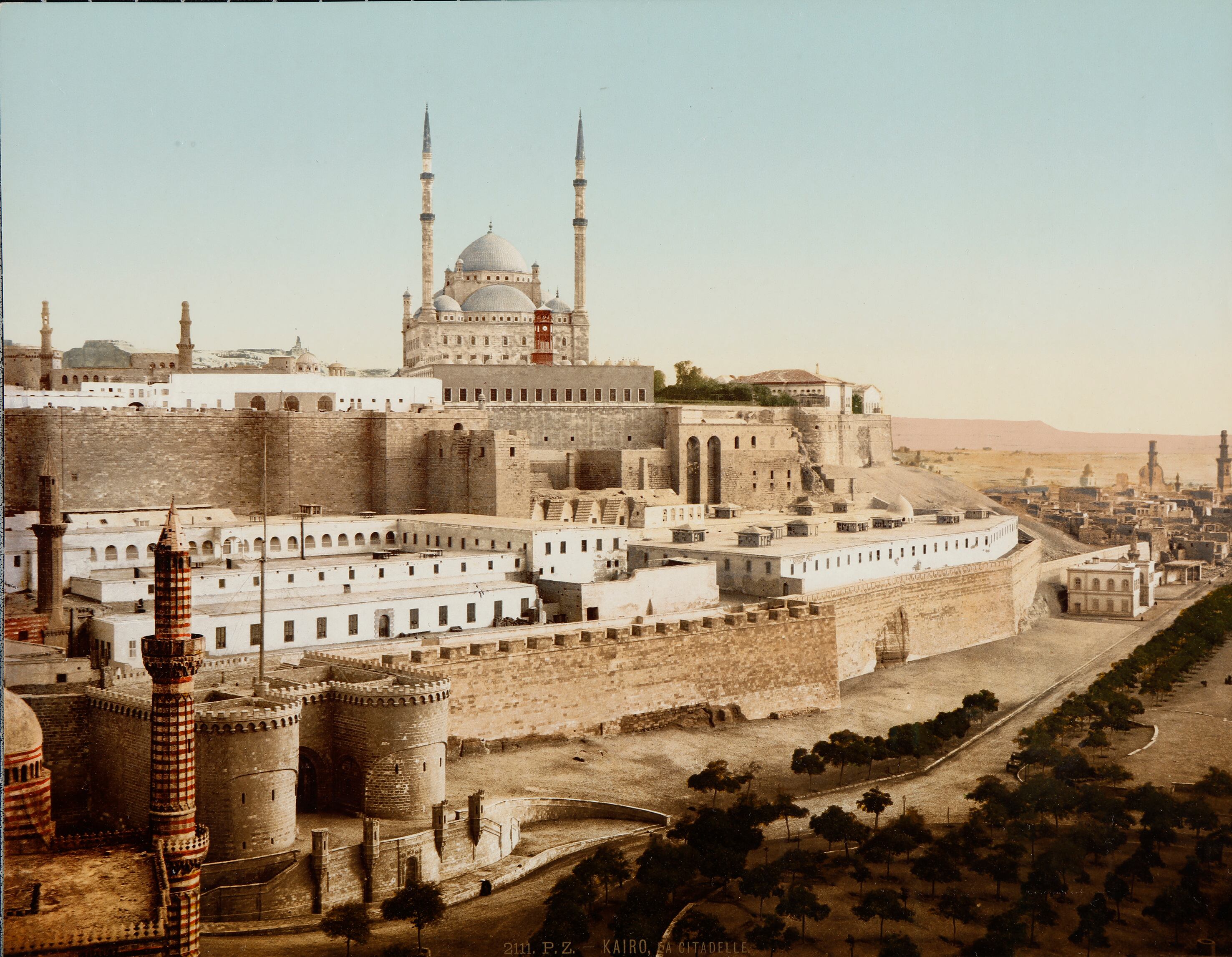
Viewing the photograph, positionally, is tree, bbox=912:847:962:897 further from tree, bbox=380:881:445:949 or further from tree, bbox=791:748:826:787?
tree, bbox=380:881:445:949

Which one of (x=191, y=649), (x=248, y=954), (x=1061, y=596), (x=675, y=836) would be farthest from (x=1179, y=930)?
(x=1061, y=596)

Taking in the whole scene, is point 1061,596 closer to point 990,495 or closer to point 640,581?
point 990,495

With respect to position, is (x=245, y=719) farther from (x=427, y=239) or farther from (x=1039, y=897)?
(x=427, y=239)

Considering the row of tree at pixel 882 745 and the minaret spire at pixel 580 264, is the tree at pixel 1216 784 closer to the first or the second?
the row of tree at pixel 882 745

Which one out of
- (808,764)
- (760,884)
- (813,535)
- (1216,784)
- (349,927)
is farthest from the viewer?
(813,535)

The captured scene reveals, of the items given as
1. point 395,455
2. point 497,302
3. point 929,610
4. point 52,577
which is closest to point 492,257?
point 497,302

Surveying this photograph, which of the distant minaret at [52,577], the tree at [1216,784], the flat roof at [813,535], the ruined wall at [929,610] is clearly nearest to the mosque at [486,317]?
the flat roof at [813,535]
